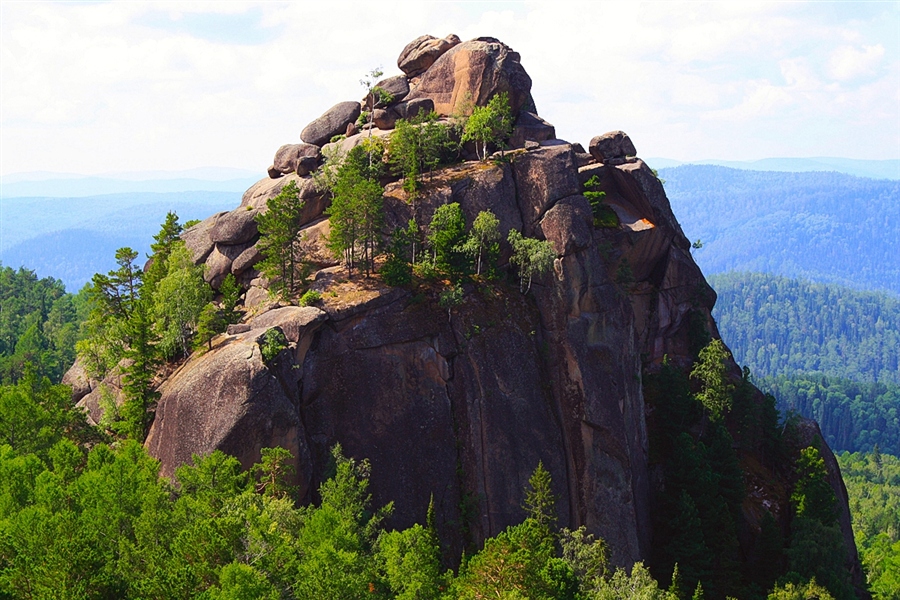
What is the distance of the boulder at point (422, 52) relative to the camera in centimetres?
7162

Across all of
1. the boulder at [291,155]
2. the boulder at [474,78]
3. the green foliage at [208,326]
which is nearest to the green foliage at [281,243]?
the green foliage at [208,326]

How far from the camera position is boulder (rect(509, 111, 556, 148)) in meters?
64.5

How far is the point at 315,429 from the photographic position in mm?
48406

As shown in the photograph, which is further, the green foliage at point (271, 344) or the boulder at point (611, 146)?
the boulder at point (611, 146)

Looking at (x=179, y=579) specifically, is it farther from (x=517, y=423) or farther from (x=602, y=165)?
(x=602, y=165)

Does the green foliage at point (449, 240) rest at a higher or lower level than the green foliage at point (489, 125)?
lower

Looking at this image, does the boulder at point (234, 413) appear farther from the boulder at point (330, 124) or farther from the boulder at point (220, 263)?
the boulder at point (330, 124)

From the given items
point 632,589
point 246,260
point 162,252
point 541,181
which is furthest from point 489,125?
point 632,589

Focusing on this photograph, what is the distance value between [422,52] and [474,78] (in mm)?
8176

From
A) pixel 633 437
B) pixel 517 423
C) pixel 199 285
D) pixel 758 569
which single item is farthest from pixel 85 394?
pixel 758 569

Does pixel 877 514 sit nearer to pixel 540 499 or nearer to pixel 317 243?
pixel 540 499

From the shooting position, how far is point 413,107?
67.5m

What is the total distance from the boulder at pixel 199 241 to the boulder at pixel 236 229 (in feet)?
3.02

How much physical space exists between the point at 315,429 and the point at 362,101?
109 ft
